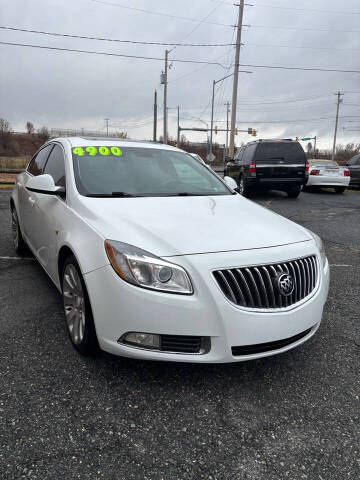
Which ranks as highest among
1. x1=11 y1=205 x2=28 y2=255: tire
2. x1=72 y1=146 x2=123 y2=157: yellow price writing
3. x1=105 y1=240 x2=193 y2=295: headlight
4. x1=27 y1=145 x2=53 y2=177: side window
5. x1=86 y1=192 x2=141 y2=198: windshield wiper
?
x1=72 y1=146 x2=123 y2=157: yellow price writing

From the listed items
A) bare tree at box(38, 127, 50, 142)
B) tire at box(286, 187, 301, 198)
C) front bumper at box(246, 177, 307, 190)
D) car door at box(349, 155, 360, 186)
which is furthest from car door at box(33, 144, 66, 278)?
bare tree at box(38, 127, 50, 142)

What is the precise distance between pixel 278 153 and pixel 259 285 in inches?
397

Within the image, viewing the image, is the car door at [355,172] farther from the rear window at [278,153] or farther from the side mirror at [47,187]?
the side mirror at [47,187]

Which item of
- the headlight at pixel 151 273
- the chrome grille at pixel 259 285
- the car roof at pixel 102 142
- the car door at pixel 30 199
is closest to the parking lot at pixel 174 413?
the chrome grille at pixel 259 285

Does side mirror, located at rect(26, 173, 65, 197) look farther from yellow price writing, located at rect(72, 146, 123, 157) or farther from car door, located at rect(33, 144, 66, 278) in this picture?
yellow price writing, located at rect(72, 146, 123, 157)

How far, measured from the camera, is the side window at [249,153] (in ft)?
38.5

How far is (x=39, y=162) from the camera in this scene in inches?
179

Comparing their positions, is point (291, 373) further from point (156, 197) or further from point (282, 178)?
point (282, 178)

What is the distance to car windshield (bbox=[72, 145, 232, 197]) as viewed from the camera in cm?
323

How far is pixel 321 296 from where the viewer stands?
2537 mm

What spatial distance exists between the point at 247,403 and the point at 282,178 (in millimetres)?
10101

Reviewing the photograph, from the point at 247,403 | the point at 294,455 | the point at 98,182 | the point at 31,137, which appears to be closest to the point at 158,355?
the point at 247,403

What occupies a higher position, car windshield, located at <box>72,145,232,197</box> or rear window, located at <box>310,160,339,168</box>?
car windshield, located at <box>72,145,232,197</box>

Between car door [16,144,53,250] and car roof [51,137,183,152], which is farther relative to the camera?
car door [16,144,53,250]
